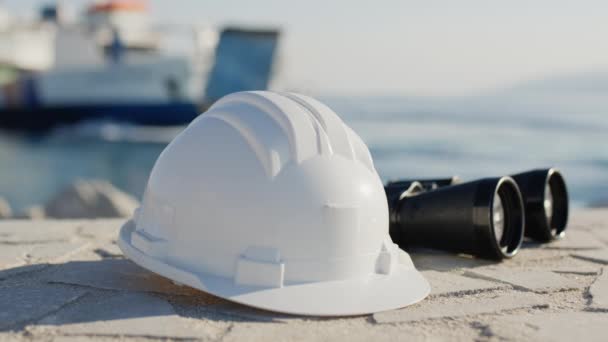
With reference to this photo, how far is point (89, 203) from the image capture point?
9.49 meters

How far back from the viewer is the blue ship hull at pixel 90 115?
35625 millimetres

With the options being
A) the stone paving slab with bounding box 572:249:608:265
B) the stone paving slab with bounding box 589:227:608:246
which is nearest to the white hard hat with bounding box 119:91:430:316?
the stone paving slab with bounding box 572:249:608:265

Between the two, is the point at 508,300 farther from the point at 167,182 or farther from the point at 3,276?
the point at 3,276

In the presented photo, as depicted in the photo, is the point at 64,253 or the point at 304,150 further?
the point at 64,253

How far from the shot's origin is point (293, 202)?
8.23 feet

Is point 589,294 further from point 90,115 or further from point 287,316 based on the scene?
point 90,115

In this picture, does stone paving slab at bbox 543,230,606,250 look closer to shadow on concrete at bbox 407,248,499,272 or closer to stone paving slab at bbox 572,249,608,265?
stone paving slab at bbox 572,249,608,265

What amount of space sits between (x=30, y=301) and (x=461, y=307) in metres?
1.69

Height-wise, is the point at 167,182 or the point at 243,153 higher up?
the point at 243,153

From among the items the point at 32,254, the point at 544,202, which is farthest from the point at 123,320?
the point at 544,202

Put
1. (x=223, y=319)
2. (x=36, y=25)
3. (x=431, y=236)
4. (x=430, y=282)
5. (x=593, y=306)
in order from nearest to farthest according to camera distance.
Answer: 1. (x=223, y=319)
2. (x=593, y=306)
3. (x=430, y=282)
4. (x=431, y=236)
5. (x=36, y=25)

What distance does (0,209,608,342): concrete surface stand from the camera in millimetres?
2303

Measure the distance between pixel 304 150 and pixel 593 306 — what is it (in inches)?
51.5

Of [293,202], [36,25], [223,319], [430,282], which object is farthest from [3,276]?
[36,25]
